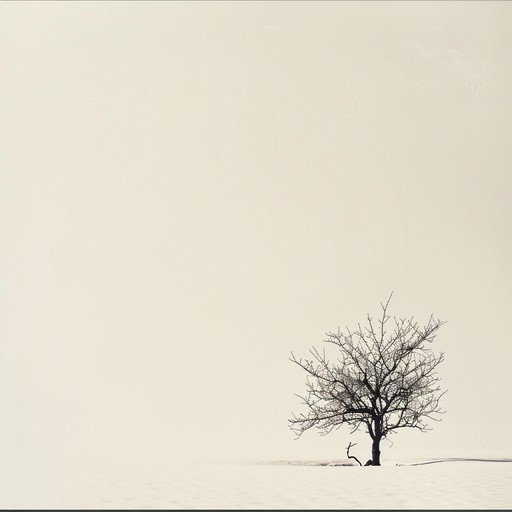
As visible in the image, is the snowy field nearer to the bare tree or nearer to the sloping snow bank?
the sloping snow bank

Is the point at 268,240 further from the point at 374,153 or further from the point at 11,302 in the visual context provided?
the point at 11,302

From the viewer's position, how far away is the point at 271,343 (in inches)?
223

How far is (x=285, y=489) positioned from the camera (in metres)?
4.59

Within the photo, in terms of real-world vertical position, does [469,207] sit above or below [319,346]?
above

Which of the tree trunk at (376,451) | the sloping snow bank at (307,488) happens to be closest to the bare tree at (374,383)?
the tree trunk at (376,451)

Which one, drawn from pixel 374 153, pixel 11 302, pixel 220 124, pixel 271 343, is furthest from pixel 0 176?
pixel 374 153

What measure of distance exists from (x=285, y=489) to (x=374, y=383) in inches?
50.9

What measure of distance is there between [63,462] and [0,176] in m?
1.86

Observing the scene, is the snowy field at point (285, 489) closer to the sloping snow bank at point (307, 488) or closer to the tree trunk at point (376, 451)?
the sloping snow bank at point (307, 488)

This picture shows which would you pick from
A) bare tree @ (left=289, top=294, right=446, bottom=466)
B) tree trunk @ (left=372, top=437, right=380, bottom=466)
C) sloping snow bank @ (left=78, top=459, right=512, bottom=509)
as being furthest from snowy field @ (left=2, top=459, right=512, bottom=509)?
bare tree @ (left=289, top=294, right=446, bottom=466)

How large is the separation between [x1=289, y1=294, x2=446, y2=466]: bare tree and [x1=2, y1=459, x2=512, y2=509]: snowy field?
401 millimetres

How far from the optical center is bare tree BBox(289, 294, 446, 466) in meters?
5.54

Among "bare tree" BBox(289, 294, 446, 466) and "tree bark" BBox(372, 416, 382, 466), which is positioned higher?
"bare tree" BBox(289, 294, 446, 466)

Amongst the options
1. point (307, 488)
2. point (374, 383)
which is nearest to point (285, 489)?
point (307, 488)
